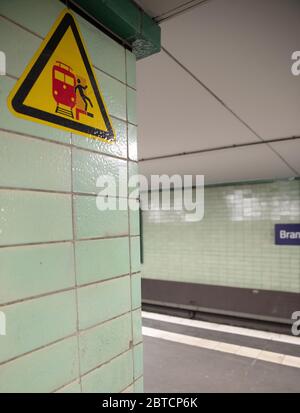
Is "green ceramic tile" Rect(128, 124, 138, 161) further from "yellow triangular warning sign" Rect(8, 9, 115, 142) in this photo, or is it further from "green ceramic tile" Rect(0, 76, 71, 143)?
"green ceramic tile" Rect(0, 76, 71, 143)

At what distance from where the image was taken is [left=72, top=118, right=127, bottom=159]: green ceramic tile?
3.60ft

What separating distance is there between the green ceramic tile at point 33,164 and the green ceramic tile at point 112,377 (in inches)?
28.4

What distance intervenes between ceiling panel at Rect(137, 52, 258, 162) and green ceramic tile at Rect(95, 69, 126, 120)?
33cm

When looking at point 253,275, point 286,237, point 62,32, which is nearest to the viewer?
point 62,32

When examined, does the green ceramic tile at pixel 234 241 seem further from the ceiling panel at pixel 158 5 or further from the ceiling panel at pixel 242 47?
the ceiling panel at pixel 158 5

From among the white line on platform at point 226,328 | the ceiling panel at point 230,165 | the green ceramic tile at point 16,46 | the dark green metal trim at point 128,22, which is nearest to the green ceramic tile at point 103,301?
the green ceramic tile at point 16,46

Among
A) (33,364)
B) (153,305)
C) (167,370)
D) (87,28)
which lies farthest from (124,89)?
(153,305)

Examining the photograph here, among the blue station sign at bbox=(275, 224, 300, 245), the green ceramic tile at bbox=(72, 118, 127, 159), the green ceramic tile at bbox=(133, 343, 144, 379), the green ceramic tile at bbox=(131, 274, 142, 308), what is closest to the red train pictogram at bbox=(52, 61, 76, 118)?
the green ceramic tile at bbox=(72, 118, 127, 159)

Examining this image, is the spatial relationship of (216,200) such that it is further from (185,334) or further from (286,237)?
(185,334)

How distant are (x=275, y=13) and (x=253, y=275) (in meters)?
5.44

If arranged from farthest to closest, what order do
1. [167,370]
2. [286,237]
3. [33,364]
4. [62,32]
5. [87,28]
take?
[286,237]
[167,370]
[87,28]
[62,32]
[33,364]

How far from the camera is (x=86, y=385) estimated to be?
1.06 meters

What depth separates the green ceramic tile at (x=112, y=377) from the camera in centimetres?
108

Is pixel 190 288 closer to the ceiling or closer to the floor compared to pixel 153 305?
closer to the ceiling
